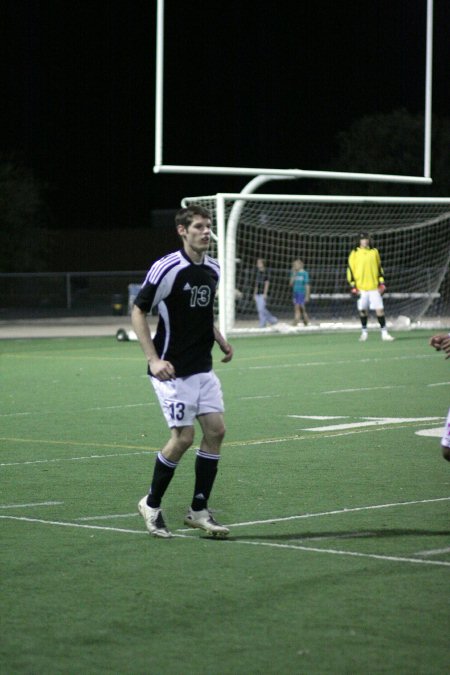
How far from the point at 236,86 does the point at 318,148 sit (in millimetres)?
20900

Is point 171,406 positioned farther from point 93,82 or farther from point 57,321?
point 93,82

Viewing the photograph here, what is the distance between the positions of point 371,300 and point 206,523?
19.3 meters

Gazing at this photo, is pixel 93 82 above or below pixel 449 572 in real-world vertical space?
above

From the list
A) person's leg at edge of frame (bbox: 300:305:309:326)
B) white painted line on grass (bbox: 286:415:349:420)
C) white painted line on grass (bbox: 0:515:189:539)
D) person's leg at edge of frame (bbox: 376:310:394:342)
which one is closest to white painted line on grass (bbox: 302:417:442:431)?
white painted line on grass (bbox: 286:415:349:420)

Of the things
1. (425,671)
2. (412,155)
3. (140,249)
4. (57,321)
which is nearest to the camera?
(425,671)

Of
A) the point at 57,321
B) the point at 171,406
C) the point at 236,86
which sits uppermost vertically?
the point at 236,86

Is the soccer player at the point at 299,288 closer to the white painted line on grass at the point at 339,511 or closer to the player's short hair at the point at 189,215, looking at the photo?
the white painted line on grass at the point at 339,511

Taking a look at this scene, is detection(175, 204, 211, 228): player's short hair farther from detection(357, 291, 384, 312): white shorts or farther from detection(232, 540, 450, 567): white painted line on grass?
detection(357, 291, 384, 312): white shorts

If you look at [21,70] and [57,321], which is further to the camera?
[21,70]

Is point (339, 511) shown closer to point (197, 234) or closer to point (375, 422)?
point (197, 234)

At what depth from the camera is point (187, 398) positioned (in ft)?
27.0

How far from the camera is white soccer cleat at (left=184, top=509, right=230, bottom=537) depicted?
820cm

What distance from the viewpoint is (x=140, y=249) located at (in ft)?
217

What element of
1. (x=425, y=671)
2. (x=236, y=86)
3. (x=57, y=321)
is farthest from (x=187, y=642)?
(x=236, y=86)
